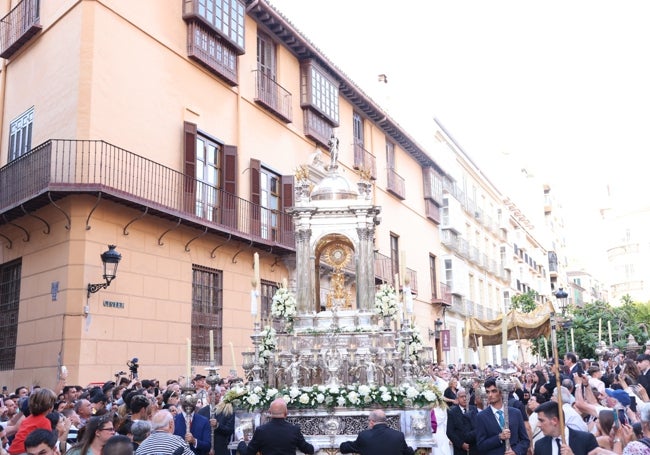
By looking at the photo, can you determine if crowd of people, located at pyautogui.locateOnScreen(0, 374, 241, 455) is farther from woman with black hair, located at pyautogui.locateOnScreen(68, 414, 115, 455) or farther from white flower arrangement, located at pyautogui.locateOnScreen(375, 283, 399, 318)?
white flower arrangement, located at pyautogui.locateOnScreen(375, 283, 399, 318)

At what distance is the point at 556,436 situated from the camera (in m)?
6.32

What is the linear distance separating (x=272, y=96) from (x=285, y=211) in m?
3.67

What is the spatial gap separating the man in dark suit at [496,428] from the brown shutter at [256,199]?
41.0 feet

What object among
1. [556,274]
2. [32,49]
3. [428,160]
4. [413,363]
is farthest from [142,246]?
[556,274]

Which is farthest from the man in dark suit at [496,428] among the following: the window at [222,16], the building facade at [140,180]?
the window at [222,16]

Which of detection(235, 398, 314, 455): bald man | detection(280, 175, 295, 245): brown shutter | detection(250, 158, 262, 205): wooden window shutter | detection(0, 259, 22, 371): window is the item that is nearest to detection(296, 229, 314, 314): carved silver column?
detection(235, 398, 314, 455): bald man

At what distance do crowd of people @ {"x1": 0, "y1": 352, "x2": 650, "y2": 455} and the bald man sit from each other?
0.04 feet

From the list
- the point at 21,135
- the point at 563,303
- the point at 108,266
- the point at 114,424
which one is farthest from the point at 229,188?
the point at 114,424

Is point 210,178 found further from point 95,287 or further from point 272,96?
point 95,287

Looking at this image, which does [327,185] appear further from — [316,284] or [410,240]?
[410,240]

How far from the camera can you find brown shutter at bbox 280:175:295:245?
2138 cm

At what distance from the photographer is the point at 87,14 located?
15.8m

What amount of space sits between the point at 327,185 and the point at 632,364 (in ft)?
21.7

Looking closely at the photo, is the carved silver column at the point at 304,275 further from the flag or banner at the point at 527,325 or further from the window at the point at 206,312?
the flag or banner at the point at 527,325
